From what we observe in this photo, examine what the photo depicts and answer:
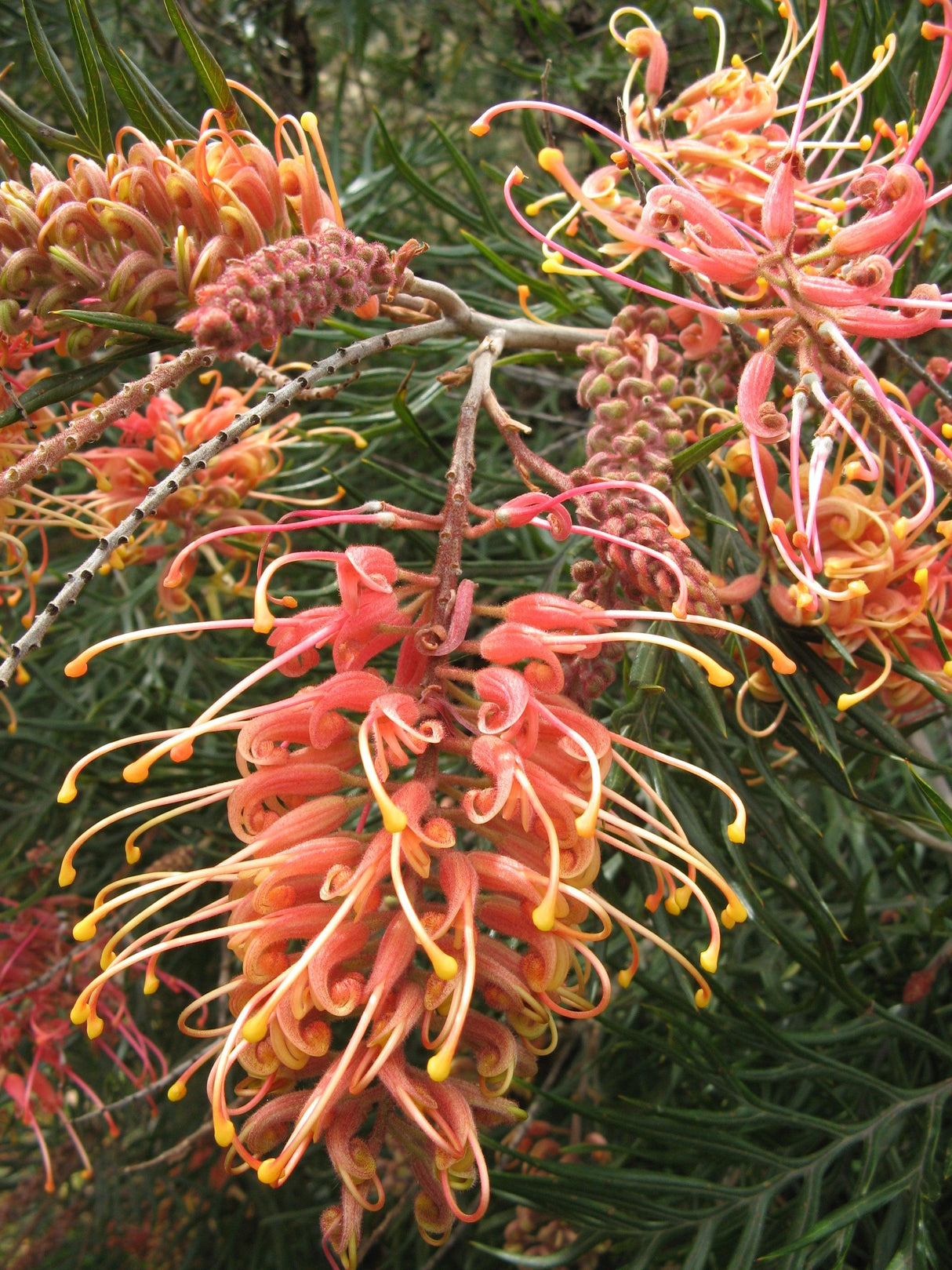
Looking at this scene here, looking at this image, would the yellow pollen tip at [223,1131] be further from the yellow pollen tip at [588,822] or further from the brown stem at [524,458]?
the brown stem at [524,458]

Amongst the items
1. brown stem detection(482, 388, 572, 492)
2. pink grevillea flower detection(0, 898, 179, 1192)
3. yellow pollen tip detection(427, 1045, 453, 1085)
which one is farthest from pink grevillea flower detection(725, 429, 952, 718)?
pink grevillea flower detection(0, 898, 179, 1192)

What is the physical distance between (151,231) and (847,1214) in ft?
2.73

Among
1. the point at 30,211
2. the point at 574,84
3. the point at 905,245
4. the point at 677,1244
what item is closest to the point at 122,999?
the point at 677,1244

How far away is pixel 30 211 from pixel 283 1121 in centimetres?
52

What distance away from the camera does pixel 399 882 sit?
0.41 meters

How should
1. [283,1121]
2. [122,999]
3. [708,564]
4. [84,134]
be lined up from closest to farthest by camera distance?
[283,1121]
[84,134]
[708,564]
[122,999]

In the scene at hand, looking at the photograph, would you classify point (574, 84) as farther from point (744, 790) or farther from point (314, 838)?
point (314, 838)

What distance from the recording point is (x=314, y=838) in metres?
0.48

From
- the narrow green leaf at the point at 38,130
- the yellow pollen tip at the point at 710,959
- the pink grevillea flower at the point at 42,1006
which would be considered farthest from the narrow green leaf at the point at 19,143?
the pink grevillea flower at the point at 42,1006

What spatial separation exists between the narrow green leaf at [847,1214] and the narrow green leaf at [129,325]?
0.74m

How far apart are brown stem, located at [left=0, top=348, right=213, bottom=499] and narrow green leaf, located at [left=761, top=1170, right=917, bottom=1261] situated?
70 centimetres

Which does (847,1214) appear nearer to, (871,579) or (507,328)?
(871,579)

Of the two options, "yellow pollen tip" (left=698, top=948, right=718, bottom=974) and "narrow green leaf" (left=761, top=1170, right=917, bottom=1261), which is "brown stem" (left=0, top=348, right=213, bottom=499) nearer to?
"yellow pollen tip" (left=698, top=948, right=718, bottom=974)

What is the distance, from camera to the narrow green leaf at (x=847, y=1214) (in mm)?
677
